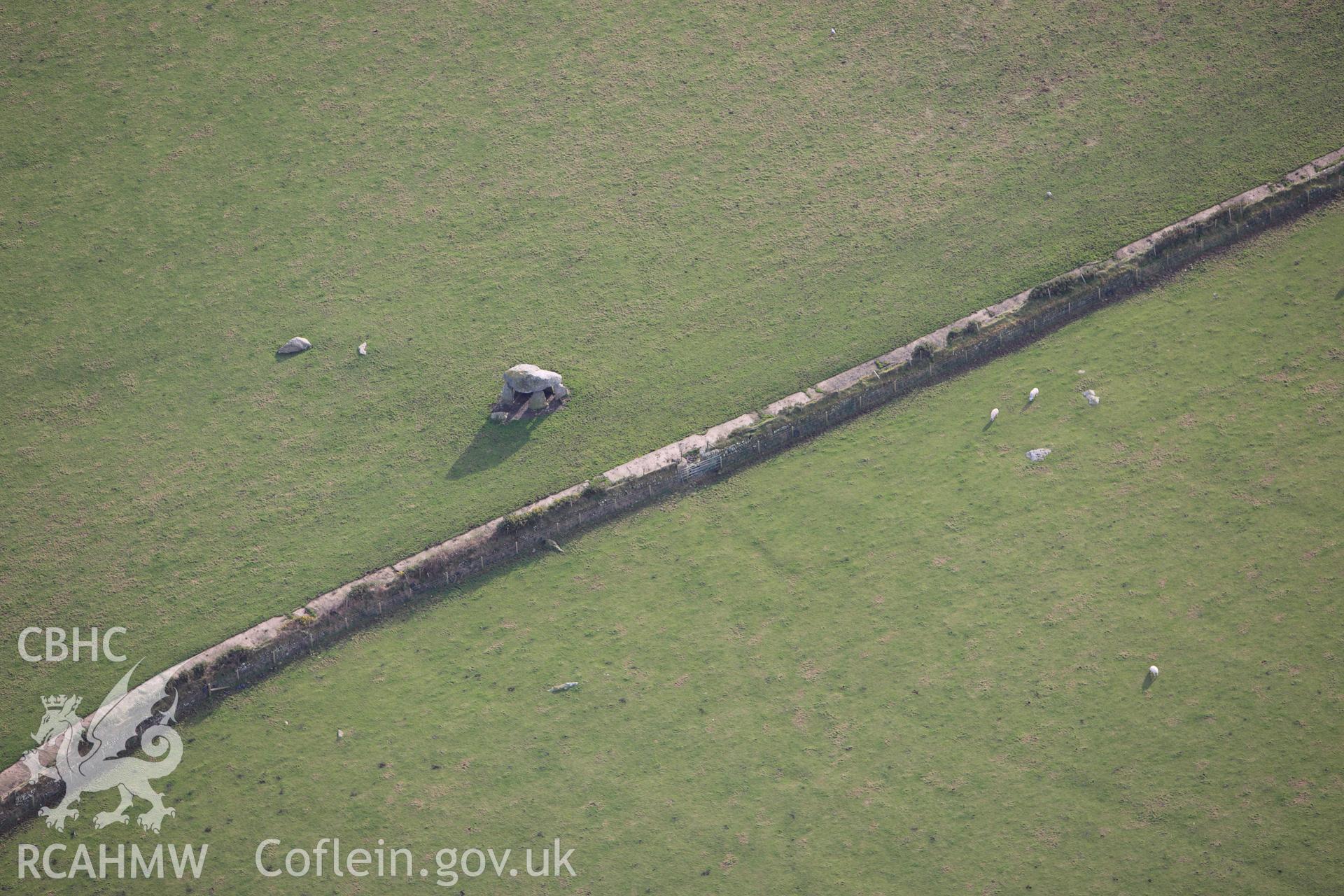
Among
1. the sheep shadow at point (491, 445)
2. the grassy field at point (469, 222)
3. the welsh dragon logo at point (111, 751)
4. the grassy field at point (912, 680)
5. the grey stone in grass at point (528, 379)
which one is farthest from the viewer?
the grey stone in grass at point (528, 379)

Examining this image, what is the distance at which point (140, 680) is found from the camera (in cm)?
2778

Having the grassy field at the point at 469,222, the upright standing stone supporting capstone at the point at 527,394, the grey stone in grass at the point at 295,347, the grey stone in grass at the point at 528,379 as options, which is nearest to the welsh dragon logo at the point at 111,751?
the grassy field at the point at 469,222

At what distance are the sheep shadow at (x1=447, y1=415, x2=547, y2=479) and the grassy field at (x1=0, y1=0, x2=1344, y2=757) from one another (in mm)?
157

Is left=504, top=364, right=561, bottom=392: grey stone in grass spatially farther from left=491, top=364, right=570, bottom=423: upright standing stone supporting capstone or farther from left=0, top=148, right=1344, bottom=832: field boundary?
left=0, top=148, right=1344, bottom=832: field boundary

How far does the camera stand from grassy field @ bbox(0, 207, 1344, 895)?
2517 centimetres

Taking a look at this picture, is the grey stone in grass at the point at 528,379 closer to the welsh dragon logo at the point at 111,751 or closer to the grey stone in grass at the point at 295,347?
the grey stone in grass at the point at 295,347

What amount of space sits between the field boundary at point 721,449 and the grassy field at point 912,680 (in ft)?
2.23

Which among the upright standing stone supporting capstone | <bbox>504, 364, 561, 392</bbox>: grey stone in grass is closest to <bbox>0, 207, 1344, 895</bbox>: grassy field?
the upright standing stone supporting capstone

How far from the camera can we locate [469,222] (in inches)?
1480

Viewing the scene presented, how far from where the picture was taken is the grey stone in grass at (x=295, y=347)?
3456 centimetres

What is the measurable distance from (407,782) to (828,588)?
12.1 m

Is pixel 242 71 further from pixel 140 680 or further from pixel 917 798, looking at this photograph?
pixel 917 798

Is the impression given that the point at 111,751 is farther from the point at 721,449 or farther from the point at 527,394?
the point at 721,449

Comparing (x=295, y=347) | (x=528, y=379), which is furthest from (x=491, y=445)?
(x=295, y=347)
